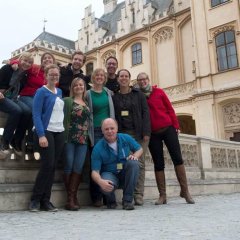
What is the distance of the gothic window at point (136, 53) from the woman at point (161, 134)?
60.5ft

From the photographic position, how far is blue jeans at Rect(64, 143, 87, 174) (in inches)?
174

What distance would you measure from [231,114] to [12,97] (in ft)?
47.4

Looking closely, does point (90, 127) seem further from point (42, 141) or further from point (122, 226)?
point (122, 226)

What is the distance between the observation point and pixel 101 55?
84.5 ft

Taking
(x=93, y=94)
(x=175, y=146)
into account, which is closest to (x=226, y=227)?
(x=175, y=146)

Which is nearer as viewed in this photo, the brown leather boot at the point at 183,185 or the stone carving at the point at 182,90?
the brown leather boot at the point at 183,185

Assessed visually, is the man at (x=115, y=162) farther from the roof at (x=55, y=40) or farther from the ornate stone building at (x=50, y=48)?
the roof at (x=55, y=40)

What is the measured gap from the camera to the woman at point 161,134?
197 inches

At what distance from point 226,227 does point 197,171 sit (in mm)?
5094

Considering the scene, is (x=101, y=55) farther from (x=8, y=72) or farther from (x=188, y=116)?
(x=8, y=72)

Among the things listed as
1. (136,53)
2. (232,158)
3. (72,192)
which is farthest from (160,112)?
(136,53)

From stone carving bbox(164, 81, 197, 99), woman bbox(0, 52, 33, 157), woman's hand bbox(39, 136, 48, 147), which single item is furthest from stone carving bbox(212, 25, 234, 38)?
woman's hand bbox(39, 136, 48, 147)

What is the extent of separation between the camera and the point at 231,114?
56.2 feet

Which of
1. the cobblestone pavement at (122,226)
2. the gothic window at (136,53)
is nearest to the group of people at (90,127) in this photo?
the cobblestone pavement at (122,226)
